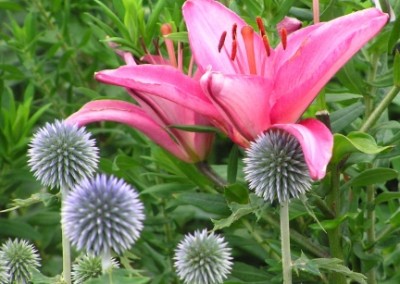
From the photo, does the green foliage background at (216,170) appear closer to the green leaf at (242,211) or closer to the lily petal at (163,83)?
the green leaf at (242,211)

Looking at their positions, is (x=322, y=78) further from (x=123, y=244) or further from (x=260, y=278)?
(x=260, y=278)

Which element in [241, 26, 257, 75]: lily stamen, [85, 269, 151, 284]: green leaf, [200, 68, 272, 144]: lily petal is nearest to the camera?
[85, 269, 151, 284]: green leaf

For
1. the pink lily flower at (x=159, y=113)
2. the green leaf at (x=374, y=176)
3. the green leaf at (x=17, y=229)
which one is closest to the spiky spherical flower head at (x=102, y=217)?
the pink lily flower at (x=159, y=113)

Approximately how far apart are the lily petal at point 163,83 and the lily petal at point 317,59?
0.08m

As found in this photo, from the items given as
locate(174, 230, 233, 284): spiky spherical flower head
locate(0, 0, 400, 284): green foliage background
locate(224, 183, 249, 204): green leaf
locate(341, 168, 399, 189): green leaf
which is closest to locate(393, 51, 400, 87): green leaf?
locate(0, 0, 400, 284): green foliage background

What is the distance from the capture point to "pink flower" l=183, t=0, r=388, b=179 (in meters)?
1.03

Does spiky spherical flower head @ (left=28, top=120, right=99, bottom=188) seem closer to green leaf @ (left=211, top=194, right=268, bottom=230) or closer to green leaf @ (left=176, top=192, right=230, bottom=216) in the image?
green leaf @ (left=211, top=194, right=268, bottom=230)

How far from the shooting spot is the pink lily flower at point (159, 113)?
1.10 meters

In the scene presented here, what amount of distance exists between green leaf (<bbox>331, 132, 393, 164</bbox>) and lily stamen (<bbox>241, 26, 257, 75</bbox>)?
14 cm

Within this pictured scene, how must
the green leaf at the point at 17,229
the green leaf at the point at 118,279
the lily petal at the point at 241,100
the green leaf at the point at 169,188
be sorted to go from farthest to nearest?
the green leaf at the point at 17,229, the green leaf at the point at 169,188, the lily petal at the point at 241,100, the green leaf at the point at 118,279

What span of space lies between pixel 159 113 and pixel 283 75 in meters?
0.19

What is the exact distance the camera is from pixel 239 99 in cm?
105

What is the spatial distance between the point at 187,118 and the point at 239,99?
0.15 m

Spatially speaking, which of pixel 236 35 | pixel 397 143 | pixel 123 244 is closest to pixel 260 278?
pixel 397 143
